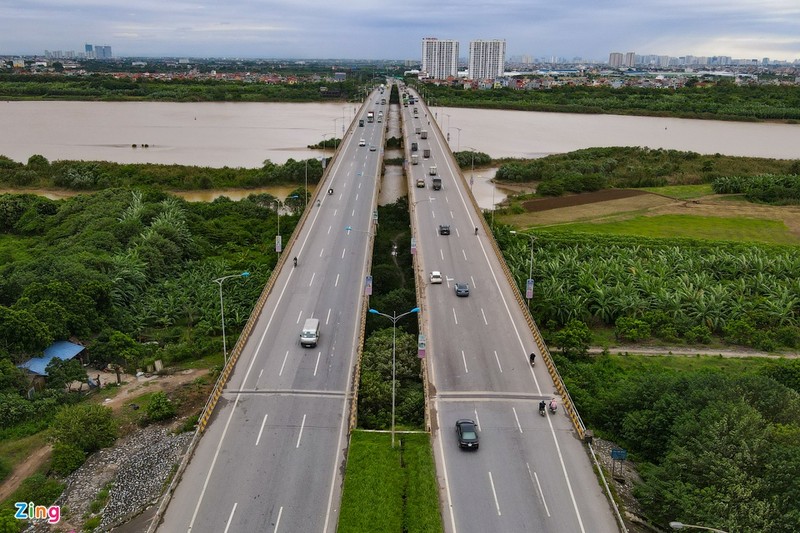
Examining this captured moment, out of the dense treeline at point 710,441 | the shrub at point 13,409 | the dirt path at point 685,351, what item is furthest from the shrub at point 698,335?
the shrub at point 13,409

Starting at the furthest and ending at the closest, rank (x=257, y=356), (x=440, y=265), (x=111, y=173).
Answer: (x=111, y=173), (x=440, y=265), (x=257, y=356)

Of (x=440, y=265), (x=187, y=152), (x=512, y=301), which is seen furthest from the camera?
(x=187, y=152)

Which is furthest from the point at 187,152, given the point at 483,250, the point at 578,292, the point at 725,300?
the point at 725,300

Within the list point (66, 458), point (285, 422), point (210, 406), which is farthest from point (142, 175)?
point (285, 422)

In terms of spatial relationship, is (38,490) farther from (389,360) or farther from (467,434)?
(467,434)

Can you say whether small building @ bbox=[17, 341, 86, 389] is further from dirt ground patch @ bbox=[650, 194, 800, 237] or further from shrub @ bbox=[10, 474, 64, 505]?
dirt ground patch @ bbox=[650, 194, 800, 237]

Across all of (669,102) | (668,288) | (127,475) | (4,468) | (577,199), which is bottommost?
(4,468)

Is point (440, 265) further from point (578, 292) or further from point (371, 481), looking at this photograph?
point (371, 481)
